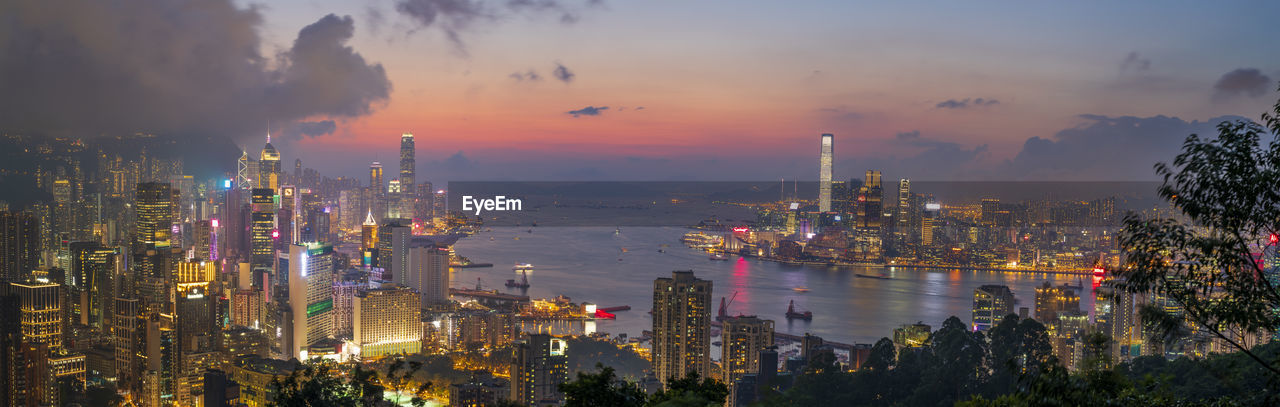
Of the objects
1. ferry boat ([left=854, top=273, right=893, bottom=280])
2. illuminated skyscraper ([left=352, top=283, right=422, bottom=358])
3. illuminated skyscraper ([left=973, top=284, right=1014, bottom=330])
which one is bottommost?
illuminated skyscraper ([left=352, top=283, right=422, bottom=358])

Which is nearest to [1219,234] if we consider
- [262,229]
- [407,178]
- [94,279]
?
[94,279]

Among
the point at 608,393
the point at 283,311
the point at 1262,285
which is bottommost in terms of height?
the point at 283,311

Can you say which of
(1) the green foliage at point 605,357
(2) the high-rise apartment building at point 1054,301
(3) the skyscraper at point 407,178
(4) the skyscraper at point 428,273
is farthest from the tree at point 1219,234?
(3) the skyscraper at point 407,178

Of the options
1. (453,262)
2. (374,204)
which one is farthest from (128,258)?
(374,204)

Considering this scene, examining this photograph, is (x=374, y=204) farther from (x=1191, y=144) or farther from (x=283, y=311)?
(x=1191, y=144)

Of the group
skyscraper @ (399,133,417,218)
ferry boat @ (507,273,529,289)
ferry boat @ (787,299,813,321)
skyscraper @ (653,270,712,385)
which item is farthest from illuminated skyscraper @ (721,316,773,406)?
skyscraper @ (399,133,417,218)

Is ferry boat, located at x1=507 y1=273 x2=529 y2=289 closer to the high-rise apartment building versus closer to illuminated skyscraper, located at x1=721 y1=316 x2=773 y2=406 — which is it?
illuminated skyscraper, located at x1=721 y1=316 x2=773 y2=406

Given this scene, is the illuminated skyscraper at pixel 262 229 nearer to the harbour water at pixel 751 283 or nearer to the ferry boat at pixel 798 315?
the harbour water at pixel 751 283
